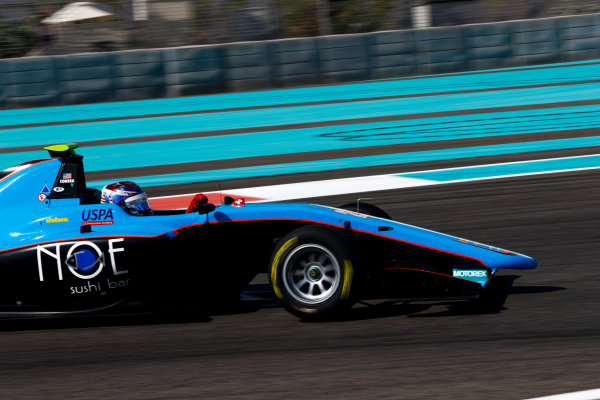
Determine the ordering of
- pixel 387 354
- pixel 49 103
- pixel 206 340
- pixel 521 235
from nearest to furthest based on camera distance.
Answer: pixel 387 354 < pixel 206 340 < pixel 521 235 < pixel 49 103

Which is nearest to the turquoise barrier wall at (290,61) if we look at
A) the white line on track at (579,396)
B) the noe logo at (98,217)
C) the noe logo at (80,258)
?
the noe logo at (98,217)

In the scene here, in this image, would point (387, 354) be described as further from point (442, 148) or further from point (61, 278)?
point (442, 148)

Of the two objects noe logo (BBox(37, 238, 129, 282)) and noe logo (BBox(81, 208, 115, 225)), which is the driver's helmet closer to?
noe logo (BBox(81, 208, 115, 225))

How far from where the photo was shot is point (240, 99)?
1619cm

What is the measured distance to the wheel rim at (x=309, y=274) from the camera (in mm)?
4945

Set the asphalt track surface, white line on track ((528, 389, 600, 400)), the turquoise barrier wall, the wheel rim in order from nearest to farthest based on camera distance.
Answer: white line on track ((528, 389, 600, 400)) → the asphalt track surface → the wheel rim → the turquoise barrier wall

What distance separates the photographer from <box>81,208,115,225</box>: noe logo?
5242 millimetres

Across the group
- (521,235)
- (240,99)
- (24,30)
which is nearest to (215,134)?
(240,99)

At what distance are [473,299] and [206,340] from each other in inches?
65.4

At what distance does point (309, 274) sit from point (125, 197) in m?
1.32

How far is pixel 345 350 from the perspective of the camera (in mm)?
4523

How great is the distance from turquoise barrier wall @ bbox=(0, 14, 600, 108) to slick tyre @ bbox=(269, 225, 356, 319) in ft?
38.5

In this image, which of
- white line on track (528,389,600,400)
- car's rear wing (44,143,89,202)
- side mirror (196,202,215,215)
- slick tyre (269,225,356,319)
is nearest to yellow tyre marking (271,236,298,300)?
slick tyre (269,225,356,319)

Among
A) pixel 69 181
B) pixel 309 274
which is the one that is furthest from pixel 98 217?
pixel 309 274
